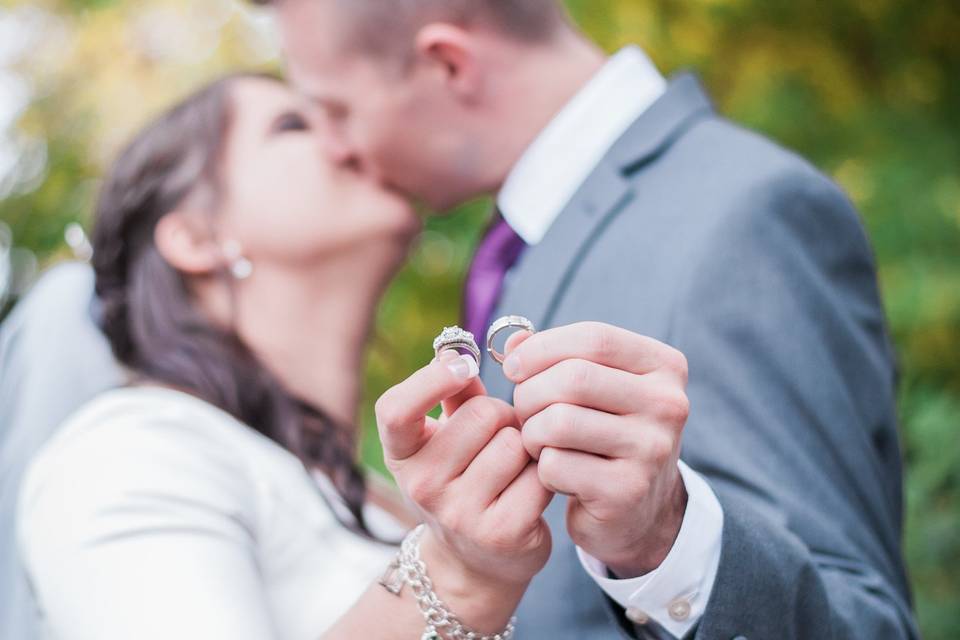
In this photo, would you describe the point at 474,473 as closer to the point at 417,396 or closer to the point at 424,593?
the point at 417,396

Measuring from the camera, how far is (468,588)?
1.51 m

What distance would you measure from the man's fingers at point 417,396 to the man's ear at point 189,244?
1.79 metres

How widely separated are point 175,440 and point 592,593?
1.08 metres

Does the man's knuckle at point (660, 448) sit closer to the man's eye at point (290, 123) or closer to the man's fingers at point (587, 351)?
the man's fingers at point (587, 351)

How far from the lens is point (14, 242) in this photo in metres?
4.68

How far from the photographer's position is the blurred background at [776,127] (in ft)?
12.7

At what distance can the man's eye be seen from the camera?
3082 millimetres

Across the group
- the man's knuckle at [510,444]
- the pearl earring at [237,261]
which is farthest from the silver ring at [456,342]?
the pearl earring at [237,261]

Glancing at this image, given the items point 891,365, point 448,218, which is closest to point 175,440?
point 891,365

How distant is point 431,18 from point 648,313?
4.02ft

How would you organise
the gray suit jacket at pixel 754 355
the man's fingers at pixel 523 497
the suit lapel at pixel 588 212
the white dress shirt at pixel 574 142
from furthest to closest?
the white dress shirt at pixel 574 142
the suit lapel at pixel 588 212
the gray suit jacket at pixel 754 355
the man's fingers at pixel 523 497

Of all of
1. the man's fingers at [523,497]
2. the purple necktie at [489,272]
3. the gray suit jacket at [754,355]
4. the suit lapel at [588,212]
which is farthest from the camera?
the purple necktie at [489,272]

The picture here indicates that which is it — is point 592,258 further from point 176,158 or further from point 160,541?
point 176,158

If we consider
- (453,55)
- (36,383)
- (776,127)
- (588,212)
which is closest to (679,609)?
(588,212)
